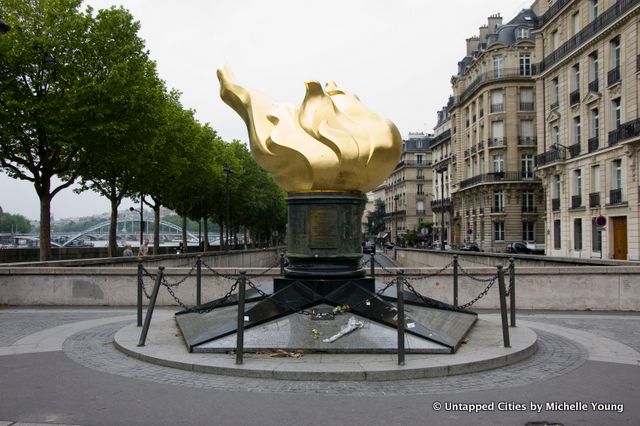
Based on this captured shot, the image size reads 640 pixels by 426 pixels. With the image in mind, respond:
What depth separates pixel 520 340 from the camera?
9344 millimetres

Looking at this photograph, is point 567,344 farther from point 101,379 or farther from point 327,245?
point 101,379

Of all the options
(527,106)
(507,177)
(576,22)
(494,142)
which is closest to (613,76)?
(576,22)

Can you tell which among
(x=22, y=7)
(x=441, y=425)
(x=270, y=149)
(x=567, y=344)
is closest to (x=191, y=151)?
(x=22, y=7)

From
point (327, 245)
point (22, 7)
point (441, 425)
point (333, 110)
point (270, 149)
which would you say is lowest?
point (441, 425)

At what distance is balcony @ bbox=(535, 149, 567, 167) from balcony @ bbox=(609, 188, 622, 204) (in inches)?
252

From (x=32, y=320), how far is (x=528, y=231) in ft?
166

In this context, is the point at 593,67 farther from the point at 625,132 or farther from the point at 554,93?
the point at 625,132

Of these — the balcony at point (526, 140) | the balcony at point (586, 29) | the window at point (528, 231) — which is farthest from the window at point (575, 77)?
the window at point (528, 231)

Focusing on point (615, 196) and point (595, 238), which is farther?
point (595, 238)

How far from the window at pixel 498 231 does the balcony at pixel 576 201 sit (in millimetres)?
19418

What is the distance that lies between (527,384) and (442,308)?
3.50m

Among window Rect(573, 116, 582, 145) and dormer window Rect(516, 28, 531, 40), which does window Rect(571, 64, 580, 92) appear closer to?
window Rect(573, 116, 582, 145)

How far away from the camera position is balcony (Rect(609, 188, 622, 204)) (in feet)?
105

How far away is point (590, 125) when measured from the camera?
117 feet
